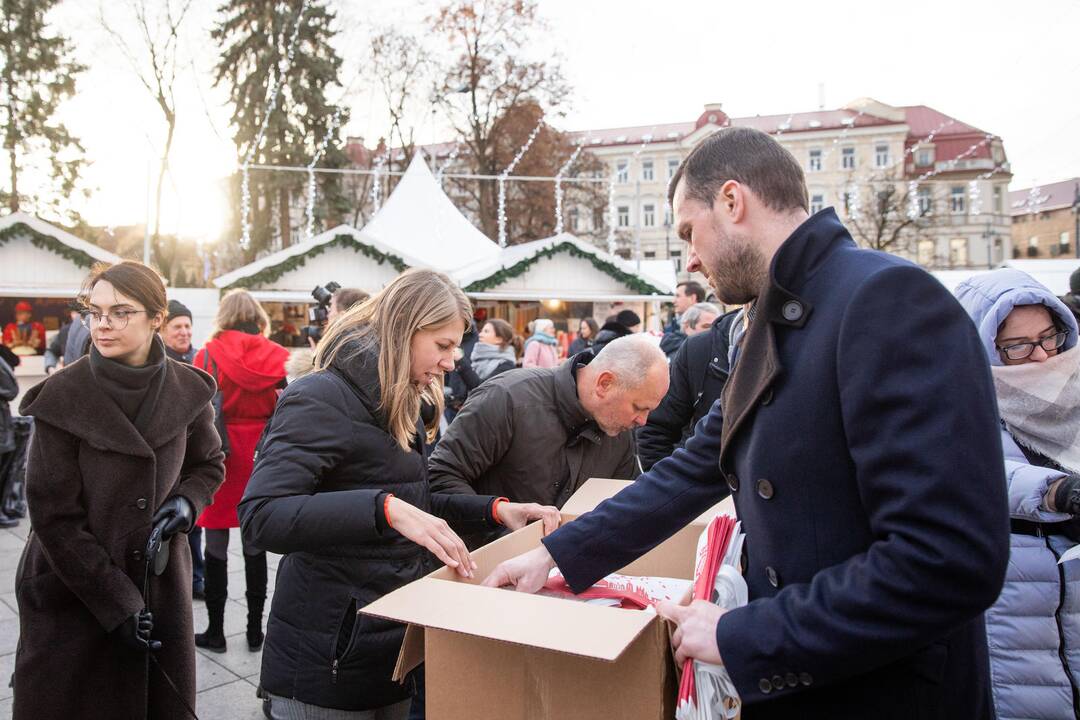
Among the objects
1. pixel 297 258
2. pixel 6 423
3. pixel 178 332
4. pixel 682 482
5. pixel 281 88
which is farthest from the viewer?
pixel 281 88

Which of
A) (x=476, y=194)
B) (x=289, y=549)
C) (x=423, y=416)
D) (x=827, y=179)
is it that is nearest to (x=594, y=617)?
(x=289, y=549)

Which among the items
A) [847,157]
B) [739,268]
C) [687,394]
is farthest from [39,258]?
[847,157]

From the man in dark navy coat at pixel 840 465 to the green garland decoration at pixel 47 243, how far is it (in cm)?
1486

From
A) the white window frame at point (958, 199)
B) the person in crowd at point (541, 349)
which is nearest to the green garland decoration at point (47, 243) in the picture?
the person in crowd at point (541, 349)

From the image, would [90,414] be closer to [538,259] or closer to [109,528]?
[109,528]

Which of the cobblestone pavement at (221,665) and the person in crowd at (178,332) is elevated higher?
the person in crowd at (178,332)

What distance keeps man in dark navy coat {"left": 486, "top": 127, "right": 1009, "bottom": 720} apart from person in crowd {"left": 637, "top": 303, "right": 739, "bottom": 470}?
292cm

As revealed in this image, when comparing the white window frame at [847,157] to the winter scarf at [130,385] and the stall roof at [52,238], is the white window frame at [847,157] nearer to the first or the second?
the stall roof at [52,238]

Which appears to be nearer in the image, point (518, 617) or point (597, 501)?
point (518, 617)

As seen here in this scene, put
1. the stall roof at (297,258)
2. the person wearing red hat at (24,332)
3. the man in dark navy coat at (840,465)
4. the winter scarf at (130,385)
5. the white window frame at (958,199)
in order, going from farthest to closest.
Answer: the white window frame at (958,199) < the stall roof at (297,258) < the person wearing red hat at (24,332) < the winter scarf at (130,385) < the man in dark navy coat at (840,465)

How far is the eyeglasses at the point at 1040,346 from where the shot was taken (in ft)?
8.38

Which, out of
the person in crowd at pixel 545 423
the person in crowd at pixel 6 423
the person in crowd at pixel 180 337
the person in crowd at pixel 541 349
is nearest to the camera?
the person in crowd at pixel 545 423

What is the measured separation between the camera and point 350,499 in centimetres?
199

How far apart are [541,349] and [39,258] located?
1009cm
